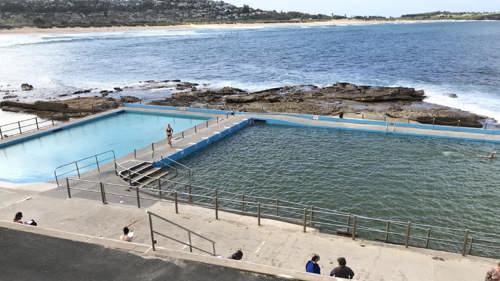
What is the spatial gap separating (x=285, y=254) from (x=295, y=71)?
62500mm

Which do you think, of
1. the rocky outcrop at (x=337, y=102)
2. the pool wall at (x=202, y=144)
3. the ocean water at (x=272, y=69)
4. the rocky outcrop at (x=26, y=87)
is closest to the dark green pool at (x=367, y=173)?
the pool wall at (x=202, y=144)

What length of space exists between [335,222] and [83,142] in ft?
65.4

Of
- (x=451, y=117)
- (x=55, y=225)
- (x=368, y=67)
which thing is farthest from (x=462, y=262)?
(x=368, y=67)

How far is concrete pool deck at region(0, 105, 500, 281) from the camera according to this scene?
1274 centimetres

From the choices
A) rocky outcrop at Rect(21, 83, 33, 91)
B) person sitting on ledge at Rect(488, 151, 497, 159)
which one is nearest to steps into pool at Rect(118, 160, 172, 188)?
person sitting on ledge at Rect(488, 151, 497, 159)

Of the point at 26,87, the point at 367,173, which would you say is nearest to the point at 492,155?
the point at 367,173

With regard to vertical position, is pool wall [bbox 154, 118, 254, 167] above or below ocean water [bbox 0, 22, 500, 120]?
above

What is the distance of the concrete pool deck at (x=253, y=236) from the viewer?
41.8ft

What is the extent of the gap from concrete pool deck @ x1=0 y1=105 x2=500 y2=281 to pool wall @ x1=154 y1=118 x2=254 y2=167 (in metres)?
5.98

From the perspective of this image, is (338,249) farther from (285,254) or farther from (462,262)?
(462,262)

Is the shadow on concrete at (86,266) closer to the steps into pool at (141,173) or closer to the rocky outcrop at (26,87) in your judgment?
the steps into pool at (141,173)

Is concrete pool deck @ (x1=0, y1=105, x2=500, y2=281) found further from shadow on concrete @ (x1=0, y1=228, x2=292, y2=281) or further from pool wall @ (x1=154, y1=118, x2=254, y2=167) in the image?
pool wall @ (x1=154, y1=118, x2=254, y2=167)


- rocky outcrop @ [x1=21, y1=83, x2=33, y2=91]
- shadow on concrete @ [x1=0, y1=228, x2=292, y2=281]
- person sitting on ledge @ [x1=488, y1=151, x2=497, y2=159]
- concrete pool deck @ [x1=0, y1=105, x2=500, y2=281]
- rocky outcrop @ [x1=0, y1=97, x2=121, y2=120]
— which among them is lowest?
rocky outcrop @ [x1=21, y1=83, x2=33, y2=91]

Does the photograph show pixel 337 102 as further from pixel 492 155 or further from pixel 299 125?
pixel 492 155
